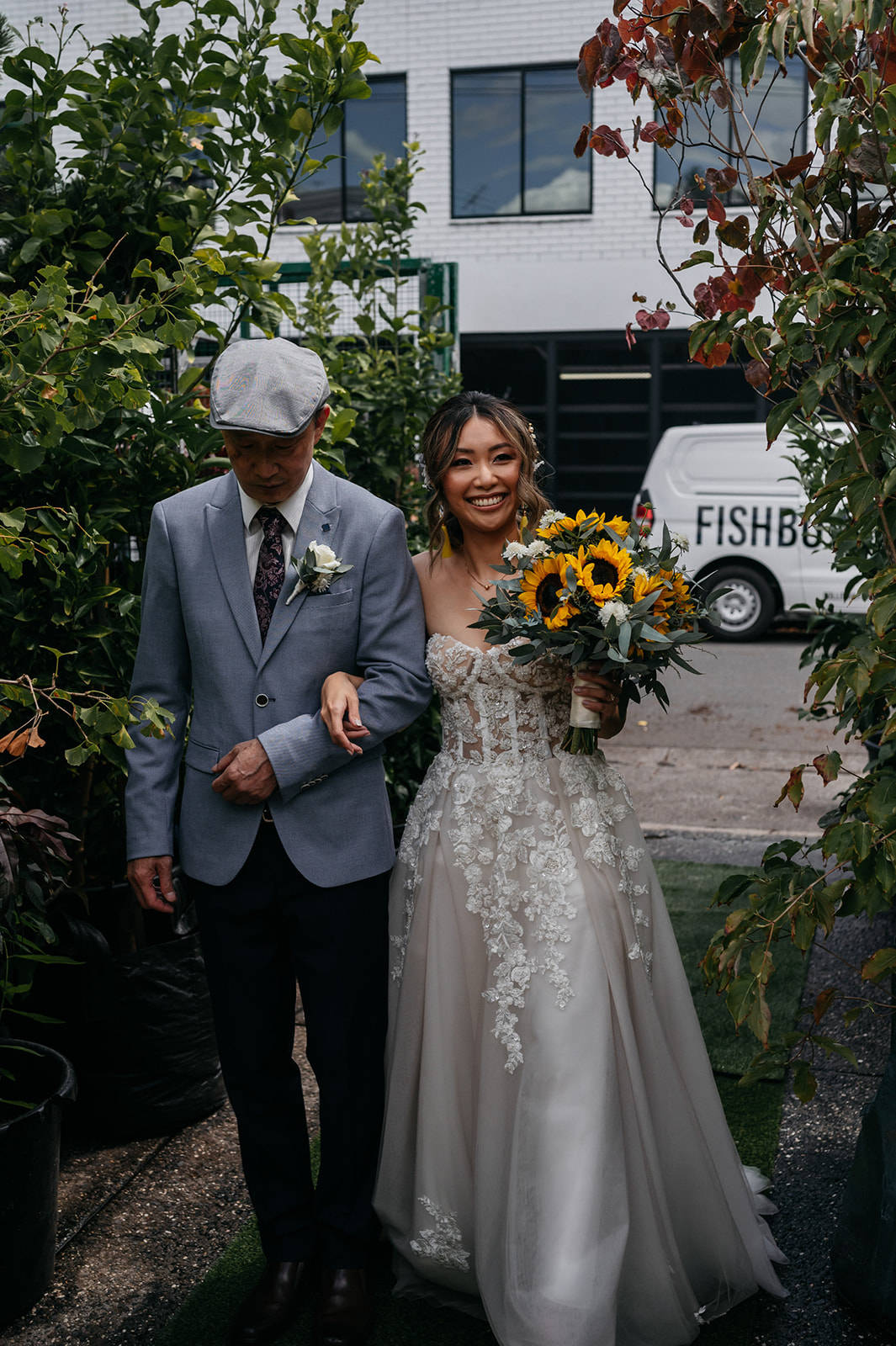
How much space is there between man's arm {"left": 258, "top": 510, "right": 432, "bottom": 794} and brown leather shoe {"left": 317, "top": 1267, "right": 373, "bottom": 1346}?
1067 mm

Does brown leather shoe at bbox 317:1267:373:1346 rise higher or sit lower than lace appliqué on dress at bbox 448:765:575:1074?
lower

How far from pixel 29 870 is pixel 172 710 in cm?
46

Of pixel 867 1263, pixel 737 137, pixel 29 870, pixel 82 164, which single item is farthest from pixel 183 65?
pixel 867 1263

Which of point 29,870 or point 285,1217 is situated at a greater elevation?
point 29,870

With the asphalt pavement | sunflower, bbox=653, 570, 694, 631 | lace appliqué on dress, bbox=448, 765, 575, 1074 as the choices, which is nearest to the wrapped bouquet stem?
lace appliqué on dress, bbox=448, 765, 575, 1074

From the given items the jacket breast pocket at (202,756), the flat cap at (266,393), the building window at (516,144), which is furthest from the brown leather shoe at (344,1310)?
the building window at (516,144)

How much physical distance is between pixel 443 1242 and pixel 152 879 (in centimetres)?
99

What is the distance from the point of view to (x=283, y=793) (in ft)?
8.39

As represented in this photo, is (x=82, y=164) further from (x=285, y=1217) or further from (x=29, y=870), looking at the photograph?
(x=285, y=1217)

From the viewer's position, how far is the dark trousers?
266 cm

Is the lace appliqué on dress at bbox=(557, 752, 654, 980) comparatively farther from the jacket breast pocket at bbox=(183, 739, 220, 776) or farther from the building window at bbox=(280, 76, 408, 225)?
the building window at bbox=(280, 76, 408, 225)

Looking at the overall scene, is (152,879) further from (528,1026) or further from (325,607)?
(528,1026)

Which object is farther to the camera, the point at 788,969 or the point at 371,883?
the point at 788,969

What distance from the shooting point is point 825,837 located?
2.18 metres
